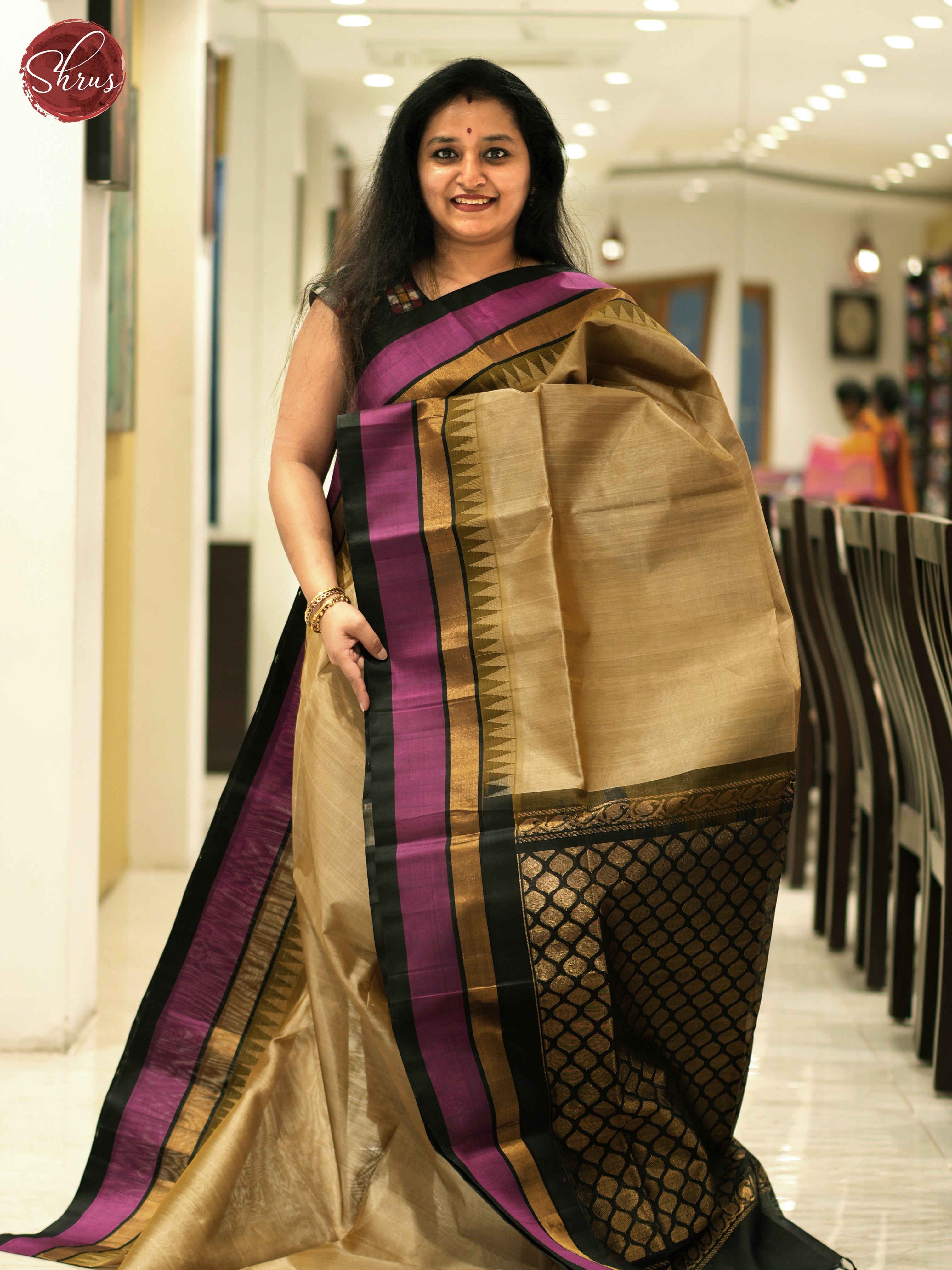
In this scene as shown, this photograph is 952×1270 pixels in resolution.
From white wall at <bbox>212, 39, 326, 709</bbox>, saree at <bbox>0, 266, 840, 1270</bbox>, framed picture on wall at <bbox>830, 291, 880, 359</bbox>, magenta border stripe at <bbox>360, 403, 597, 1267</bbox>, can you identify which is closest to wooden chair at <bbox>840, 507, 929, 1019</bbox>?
saree at <bbox>0, 266, 840, 1270</bbox>

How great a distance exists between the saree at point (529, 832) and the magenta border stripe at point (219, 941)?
0.13 meters

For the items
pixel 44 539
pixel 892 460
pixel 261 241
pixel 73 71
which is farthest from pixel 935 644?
pixel 892 460

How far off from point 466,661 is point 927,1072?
4.69 ft

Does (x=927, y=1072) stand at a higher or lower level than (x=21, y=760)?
lower

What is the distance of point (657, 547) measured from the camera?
5.60ft

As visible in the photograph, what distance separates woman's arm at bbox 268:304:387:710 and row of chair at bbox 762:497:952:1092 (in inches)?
42.1

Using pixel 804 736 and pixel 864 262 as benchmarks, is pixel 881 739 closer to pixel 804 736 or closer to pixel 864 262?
pixel 804 736

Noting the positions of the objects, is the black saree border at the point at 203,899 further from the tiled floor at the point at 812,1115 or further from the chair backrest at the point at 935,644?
the chair backrest at the point at 935,644

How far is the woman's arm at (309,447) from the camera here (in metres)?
1.75

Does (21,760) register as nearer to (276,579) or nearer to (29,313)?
(29,313)

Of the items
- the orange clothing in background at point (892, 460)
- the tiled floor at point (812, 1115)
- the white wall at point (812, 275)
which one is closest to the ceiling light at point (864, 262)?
the white wall at point (812, 275)

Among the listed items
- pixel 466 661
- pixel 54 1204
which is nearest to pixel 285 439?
pixel 466 661

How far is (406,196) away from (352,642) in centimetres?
60

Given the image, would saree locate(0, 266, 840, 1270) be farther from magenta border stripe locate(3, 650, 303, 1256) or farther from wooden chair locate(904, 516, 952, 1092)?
wooden chair locate(904, 516, 952, 1092)
